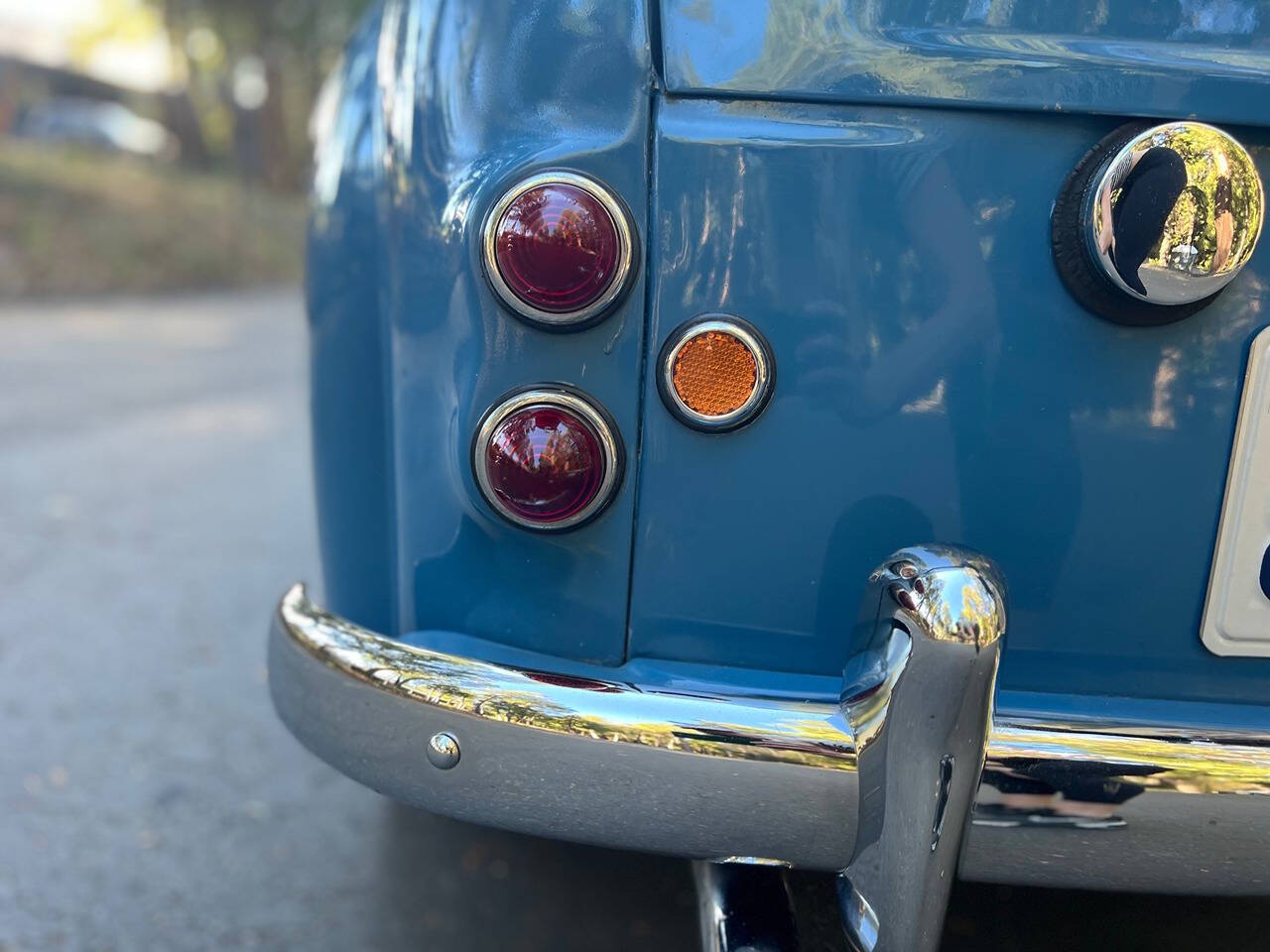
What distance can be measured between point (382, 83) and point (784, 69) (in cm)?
69

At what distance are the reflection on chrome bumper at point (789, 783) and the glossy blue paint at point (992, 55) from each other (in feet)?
2.42

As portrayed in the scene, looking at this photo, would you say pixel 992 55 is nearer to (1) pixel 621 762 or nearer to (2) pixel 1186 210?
(2) pixel 1186 210

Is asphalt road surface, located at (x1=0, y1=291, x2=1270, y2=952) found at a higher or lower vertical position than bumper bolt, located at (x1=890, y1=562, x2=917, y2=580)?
lower

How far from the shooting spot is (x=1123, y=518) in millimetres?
1362

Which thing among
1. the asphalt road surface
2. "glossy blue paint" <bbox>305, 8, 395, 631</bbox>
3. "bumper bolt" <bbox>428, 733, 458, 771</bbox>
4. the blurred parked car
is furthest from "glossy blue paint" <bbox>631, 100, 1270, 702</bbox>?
the blurred parked car

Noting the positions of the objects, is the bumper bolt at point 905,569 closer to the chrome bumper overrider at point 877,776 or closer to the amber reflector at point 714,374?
the chrome bumper overrider at point 877,776

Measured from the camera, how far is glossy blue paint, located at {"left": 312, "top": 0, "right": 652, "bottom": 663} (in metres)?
1.32

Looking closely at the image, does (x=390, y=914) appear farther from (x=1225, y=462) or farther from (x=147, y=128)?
(x=147, y=128)

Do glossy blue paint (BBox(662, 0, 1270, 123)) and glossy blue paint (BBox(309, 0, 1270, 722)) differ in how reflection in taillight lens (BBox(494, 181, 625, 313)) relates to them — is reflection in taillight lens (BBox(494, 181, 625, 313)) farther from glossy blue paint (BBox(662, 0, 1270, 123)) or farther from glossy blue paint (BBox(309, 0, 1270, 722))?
glossy blue paint (BBox(662, 0, 1270, 123))

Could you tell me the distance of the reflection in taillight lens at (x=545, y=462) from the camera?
4.36 ft

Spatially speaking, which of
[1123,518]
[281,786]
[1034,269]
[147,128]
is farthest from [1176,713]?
[147,128]

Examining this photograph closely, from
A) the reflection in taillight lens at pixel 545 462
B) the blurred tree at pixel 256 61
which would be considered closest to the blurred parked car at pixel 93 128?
the blurred tree at pixel 256 61

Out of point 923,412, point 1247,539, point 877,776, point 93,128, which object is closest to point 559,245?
point 923,412

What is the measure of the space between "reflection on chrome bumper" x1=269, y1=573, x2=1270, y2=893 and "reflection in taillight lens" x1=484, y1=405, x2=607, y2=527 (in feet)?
0.72
